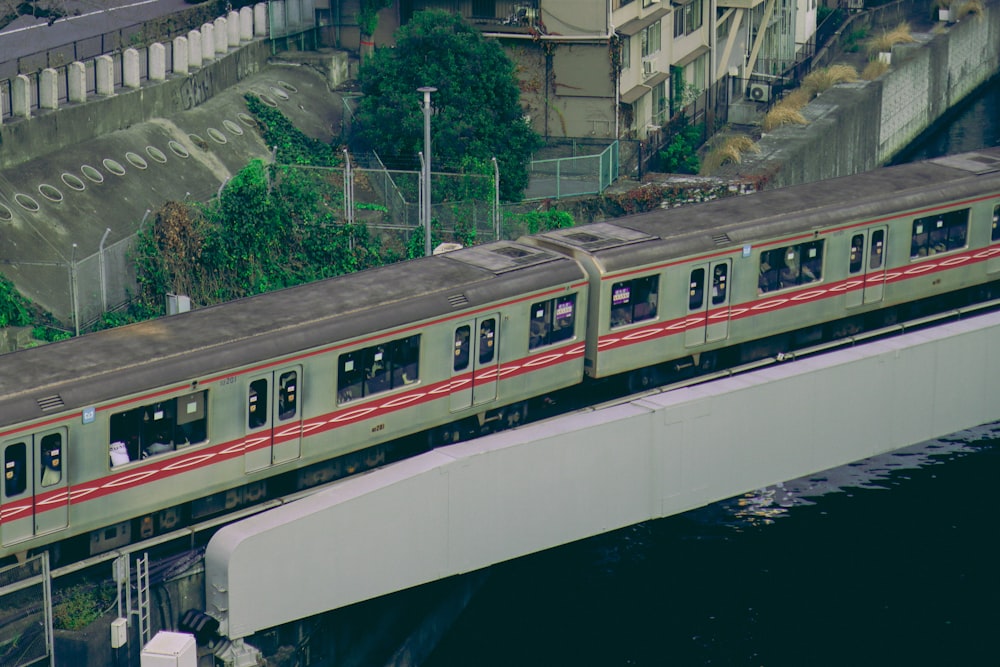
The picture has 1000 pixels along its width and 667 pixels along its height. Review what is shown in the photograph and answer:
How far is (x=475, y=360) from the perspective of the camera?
28391mm

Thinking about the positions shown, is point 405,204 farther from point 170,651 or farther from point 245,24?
point 170,651

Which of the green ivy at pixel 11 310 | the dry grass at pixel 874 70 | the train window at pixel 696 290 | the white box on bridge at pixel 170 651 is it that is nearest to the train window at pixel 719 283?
the train window at pixel 696 290

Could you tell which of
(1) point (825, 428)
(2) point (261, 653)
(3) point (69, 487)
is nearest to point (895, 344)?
(1) point (825, 428)

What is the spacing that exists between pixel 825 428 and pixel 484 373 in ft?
20.5

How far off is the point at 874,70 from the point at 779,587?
33530 millimetres

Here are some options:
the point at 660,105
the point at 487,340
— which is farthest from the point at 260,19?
the point at 487,340

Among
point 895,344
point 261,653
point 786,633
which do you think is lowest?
point 786,633

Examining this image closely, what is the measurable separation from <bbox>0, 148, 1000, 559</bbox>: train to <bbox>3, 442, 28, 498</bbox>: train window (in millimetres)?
27

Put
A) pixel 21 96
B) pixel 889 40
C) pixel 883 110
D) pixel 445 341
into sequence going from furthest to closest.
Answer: pixel 889 40 < pixel 883 110 < pixel 21 96 < pixel 445 341

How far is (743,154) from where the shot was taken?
48938mm

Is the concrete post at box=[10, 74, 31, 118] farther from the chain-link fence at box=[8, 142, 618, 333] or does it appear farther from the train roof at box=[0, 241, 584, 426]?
the train roof at box=[0, 241, 584, 426]

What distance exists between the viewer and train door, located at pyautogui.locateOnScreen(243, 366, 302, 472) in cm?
2555

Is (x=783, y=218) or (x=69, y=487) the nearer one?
(x=69, y=487)

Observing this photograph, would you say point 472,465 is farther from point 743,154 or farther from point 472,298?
point 743,154
